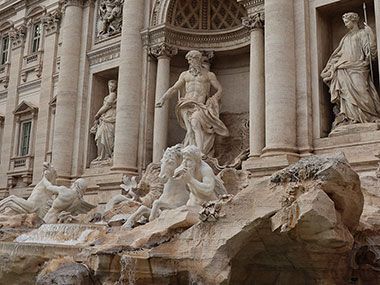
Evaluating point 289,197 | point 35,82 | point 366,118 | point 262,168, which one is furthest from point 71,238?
point 35,82

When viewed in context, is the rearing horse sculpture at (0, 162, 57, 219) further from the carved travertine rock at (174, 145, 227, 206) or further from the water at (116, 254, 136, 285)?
the water at (116, 254, 136, 285)

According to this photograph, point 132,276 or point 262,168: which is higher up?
point 262,168

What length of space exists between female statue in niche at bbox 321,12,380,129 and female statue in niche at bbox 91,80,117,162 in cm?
782

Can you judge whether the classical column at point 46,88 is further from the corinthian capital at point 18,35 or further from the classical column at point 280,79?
the classical column at point 280,79

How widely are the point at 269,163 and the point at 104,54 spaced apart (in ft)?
28.6

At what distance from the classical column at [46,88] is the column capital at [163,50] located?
6.83m

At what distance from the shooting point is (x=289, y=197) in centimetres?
620

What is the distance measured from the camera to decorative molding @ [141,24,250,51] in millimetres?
15438

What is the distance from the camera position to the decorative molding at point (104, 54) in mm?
17047

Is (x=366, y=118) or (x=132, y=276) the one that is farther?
(x=366, y=118)

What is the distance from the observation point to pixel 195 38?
1587 centimetres

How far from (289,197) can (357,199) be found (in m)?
0.90

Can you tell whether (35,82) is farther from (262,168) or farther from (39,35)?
(262,168)

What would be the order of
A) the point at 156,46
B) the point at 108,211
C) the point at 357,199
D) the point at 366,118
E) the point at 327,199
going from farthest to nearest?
the point at 156,46
the point at 108,211
the point at 366,118
the point at 357,199
the point at 327,199
